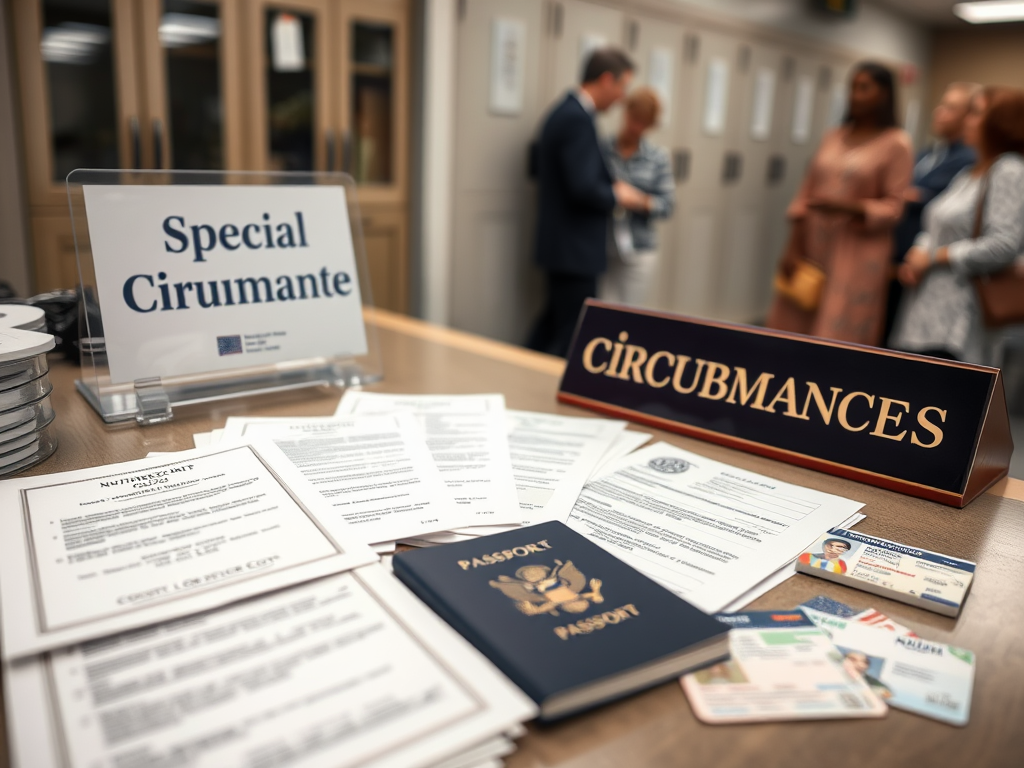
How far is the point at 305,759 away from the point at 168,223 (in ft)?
2.71

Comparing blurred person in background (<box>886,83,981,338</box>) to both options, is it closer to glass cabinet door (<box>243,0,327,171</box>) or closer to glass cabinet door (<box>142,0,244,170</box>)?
glass cabinet door (<box>243,0,327,171</box>)

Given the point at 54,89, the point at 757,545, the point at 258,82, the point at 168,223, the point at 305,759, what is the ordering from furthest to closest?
the point at 258,82 → the point at 54,89 → the point at 168,223 → the point at 757,545 → the point at 305,759

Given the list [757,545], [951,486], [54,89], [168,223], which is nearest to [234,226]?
[168,223]

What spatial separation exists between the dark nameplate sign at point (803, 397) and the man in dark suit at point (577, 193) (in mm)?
2304

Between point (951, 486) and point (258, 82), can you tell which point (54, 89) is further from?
point (951, 486)

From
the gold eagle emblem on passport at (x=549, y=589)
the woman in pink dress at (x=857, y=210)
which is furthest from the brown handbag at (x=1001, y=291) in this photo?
the gold eagle emblem on passport at (x=549, y=589)

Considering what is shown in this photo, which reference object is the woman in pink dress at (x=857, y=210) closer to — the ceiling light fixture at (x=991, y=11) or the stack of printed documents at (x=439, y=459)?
the stack of printed documents at (x=439, y=459)

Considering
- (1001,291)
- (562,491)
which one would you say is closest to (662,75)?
(1001,291)

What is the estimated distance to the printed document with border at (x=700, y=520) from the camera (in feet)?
2.21

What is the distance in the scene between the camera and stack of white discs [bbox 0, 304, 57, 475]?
2.59 ft

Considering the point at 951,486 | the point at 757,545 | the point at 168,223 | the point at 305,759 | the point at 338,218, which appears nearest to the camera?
the point at 305,759

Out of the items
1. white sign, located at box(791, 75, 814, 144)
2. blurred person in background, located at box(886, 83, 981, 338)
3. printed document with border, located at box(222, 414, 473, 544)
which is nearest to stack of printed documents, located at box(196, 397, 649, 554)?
printed document with border, located at box(222, 414, 473, 544)

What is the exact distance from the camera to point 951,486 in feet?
2.75

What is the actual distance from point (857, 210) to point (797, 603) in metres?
2.70
